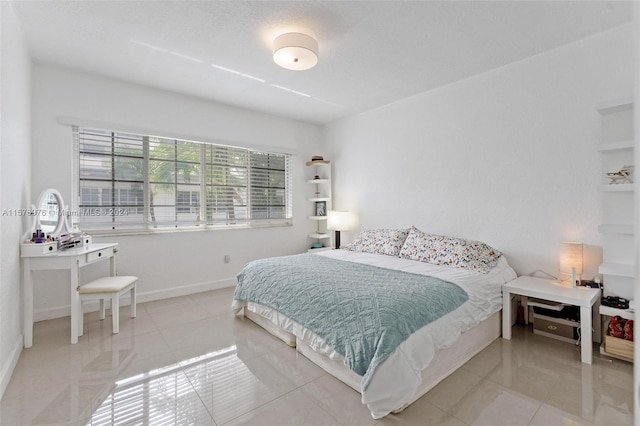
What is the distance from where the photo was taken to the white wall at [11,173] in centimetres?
195

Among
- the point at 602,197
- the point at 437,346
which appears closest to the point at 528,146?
the point at 602,197

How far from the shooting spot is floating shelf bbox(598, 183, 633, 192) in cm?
220

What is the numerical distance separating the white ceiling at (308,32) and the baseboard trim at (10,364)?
101 inches

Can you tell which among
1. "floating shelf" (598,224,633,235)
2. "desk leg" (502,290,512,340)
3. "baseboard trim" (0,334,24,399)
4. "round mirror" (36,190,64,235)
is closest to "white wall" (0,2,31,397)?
"baseboard trim" (0,334,24,399)

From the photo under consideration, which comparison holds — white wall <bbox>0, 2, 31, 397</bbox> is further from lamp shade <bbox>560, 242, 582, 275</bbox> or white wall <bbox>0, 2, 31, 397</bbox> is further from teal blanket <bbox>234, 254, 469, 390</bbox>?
lamp shade <bbox>560, 242, 582, 275</bbox>

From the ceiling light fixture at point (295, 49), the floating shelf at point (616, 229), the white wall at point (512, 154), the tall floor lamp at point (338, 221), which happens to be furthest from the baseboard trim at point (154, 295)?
the floating shelf at point (616, 229)

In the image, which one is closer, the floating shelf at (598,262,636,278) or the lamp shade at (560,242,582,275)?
the floating shelf at (598,262,636,278)

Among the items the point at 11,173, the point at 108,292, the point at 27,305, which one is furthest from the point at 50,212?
the point at 108,292

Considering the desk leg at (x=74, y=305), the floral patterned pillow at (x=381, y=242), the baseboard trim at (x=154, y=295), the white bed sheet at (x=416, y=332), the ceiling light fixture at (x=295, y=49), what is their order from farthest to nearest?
the floral patterned pillow at (x=381, y=242) < the baseboard trim at (x=154, y=295) < the desk leg at (x=74, y=305) < the ceiling light fixture at (x=295, y=49) < the white bed sheet at (x=416, y=332)

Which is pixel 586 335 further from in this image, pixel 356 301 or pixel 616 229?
pixel 356 301

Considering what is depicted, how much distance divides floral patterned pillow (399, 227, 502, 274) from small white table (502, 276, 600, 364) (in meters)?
0.27

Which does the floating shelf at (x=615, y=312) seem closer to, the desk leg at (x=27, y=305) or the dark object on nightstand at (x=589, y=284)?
the dark object on nightstand at (x=589, y=284)

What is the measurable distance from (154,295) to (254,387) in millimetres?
2371

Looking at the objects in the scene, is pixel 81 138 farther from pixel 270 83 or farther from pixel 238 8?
pixel 238 8
